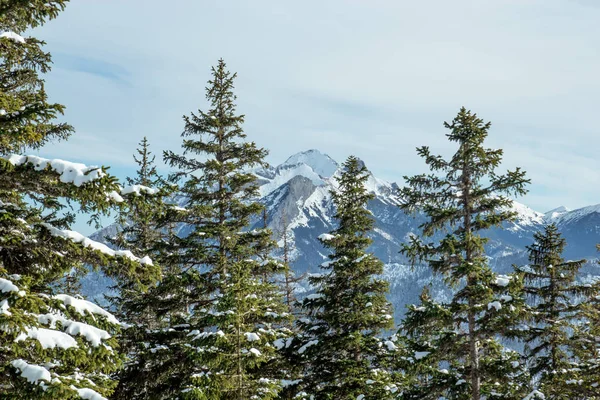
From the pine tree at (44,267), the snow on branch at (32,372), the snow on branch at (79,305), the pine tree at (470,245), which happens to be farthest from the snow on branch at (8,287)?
the pine tree at (470,245)

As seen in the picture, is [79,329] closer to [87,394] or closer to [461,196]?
[87,394]

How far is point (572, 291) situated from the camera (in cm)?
1973

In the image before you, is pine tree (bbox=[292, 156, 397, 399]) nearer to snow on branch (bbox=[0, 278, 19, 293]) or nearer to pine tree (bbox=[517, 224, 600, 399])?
pine tree (bbox=[517, 224, 600, 399])

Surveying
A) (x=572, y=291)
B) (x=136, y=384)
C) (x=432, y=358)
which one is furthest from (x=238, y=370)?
(x=572, y=291)

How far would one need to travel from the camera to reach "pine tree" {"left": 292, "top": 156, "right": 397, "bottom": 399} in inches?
675

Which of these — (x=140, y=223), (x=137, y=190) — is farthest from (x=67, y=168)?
(x=140, y=223)

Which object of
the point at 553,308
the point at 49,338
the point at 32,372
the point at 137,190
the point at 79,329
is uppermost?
the point at 553,308

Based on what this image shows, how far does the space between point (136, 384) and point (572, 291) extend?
18.1 meters

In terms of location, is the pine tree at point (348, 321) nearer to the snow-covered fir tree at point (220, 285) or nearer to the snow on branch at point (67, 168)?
the snow-covered fir tree at point (220, 285)

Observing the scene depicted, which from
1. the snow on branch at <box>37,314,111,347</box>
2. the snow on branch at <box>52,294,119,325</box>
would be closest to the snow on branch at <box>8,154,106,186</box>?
the snow on branch at <box>52,294,119,325</box>

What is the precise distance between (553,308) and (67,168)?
20.4 metres

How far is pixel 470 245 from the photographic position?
1512 centimetres

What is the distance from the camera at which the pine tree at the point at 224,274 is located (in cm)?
1371

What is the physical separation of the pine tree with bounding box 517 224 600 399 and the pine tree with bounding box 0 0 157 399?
15.2 m
